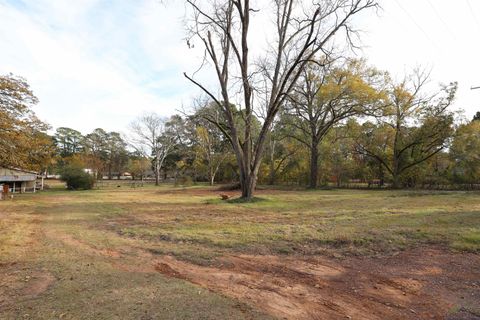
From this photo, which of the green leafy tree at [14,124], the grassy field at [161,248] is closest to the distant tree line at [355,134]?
the green leafy tree at [14,124]

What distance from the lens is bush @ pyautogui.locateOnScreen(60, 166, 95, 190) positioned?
34.0 m

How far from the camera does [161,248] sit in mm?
6414

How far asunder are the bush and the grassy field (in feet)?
84.2

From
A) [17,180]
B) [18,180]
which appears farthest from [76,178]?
[17,180]

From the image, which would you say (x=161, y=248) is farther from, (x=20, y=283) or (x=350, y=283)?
(x=350, y=283)

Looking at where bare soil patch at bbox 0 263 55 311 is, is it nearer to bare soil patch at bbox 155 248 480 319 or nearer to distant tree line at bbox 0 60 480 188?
bare soil patch at bbox 155 248 480 319

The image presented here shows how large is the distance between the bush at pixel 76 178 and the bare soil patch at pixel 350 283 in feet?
107

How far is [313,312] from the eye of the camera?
3.47 m

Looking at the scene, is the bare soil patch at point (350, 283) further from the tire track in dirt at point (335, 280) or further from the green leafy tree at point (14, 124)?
the green leafy tree at point (14, 124)

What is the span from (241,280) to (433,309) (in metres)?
2.36

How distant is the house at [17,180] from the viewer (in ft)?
90.2

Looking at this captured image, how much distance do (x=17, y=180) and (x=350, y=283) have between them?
32.9 m

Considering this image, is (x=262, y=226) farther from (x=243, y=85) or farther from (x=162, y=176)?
(x=162, y=176)

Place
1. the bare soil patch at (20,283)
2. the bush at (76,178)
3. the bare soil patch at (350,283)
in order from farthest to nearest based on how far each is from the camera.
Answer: the bush at (76,178), the bare soil patch at (20,283), the bare soil patch at (350,283)
